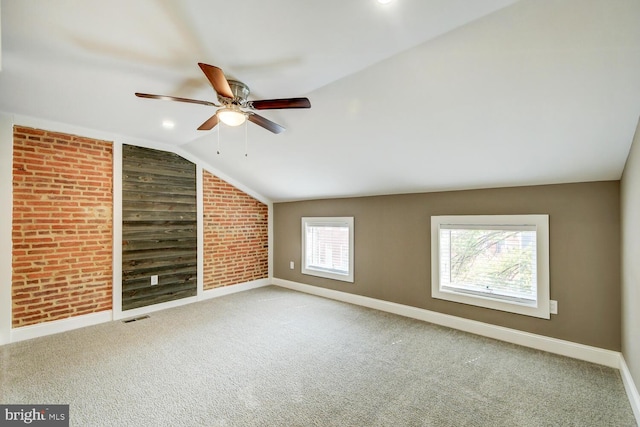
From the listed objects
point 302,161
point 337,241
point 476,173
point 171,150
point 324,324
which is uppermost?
point 171,150

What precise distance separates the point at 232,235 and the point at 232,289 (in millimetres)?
915

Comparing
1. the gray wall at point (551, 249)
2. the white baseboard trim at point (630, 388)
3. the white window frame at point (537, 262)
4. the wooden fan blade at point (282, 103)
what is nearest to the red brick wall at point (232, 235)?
the gray wall at point (551, 249)

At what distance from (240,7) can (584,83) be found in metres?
2.07

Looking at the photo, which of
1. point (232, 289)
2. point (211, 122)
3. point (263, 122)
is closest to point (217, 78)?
point (263, 122)

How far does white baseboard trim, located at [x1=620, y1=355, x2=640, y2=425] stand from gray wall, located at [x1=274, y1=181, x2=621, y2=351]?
210mm

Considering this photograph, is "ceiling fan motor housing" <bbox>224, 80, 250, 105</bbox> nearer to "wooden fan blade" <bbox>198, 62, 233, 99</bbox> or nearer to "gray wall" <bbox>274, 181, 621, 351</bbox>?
"wooden fan blade" <bbox>198, 62, 233, 99</bbox>

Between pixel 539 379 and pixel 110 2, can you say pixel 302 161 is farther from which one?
pixel 539 379

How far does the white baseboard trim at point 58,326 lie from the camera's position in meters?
3.02

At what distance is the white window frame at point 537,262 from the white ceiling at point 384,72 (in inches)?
15.9

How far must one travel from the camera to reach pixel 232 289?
16.2 feet

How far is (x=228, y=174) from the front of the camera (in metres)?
4.84

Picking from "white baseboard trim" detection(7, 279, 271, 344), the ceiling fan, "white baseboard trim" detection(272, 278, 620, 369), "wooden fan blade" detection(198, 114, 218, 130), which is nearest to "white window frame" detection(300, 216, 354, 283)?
"white baseboard trim" detection(272, 278, 620, 369)

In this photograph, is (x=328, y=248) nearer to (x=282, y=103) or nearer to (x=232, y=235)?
(x=232, y=235)

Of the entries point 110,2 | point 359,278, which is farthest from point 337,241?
point 110,2
